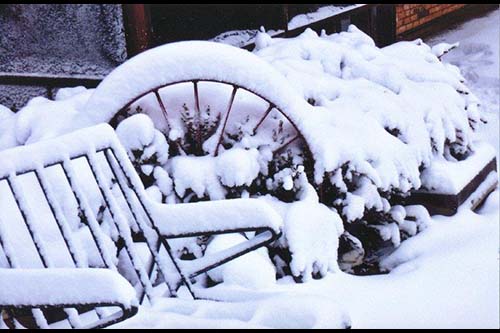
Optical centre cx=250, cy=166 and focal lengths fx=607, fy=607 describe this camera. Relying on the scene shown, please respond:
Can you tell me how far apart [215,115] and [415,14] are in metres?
7.12

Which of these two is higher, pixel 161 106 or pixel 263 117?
pixel 161 106

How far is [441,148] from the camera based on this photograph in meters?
3.99

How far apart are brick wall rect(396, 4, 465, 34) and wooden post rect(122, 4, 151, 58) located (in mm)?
5202

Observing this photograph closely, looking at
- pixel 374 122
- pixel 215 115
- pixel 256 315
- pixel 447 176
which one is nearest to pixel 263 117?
pixel 215 115

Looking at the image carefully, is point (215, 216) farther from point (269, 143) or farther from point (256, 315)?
point (269, 143)

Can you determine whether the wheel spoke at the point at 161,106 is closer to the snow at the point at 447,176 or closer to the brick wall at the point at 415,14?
the snow at the point at 447,176

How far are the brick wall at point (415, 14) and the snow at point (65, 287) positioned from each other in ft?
26.5

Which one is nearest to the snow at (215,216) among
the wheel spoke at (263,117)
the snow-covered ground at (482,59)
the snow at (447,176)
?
the wheel spoke at (263,117)

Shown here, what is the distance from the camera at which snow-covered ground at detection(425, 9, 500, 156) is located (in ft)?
20.7

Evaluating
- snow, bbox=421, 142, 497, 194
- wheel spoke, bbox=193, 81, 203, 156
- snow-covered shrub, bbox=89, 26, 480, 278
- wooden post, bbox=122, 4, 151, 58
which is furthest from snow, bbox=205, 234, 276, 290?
wooden post, bbox=122, 4, 151, 58

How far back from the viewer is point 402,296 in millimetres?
2840

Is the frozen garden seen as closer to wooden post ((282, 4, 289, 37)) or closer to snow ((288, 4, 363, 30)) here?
wooden post ((282, 4, 289, 37))

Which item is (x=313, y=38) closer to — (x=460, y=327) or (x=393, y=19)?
(x=460, y=327)
